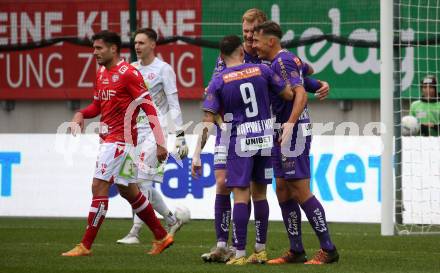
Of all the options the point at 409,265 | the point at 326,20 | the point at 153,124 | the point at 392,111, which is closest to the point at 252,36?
the point at 153,124

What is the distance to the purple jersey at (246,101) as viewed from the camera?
8.56 metres

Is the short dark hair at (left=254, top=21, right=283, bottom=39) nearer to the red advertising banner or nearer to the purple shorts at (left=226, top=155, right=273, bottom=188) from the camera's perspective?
the purple shorts at (left=226, top=155, right=273, bottom=188)

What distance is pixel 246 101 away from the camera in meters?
8.58

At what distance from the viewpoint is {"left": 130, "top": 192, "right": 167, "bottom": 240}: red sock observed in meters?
9.77

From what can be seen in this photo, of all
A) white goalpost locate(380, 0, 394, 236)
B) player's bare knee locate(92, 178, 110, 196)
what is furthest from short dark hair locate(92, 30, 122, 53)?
white goalpost locate(380, 0, 394, 236)

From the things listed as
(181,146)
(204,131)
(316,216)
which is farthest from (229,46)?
(181,146)

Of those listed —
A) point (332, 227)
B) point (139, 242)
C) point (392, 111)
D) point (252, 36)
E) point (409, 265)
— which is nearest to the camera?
point (409, 265)

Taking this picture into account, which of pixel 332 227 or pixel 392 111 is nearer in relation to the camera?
pixel 392 111

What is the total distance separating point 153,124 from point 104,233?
3250 mm

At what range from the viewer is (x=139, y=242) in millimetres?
11234

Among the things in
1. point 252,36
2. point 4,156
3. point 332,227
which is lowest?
point 332,227

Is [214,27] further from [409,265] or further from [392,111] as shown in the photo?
[409,265]

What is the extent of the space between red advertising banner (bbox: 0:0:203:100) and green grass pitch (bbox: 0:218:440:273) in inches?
274

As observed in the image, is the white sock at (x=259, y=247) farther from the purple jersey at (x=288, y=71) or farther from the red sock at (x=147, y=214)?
the red sock at (x=147, y=214)
